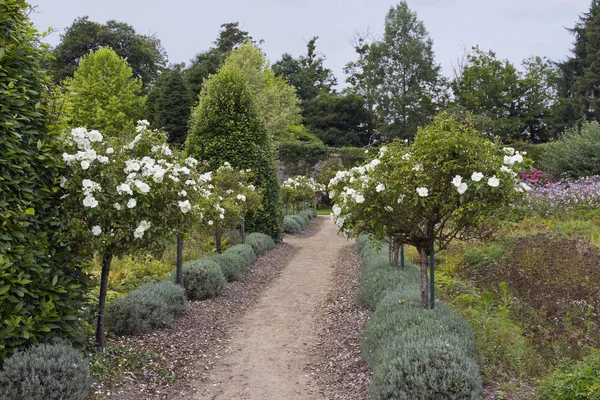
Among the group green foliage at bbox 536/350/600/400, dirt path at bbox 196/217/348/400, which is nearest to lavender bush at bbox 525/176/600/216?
dirt path at bbox 196/217/348/400

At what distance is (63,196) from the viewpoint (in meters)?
3.83

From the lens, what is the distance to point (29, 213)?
11.1 ft

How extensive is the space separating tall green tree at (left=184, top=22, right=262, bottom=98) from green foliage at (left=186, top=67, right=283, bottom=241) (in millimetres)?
16622

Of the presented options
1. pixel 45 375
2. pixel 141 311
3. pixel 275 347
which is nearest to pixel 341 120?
pixel 275 347

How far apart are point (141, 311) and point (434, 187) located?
3.50 metres

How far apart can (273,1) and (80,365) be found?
20.6 ft

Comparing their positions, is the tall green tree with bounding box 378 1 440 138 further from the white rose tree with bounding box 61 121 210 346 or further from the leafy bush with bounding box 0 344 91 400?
the leafy bush with bounding box 0 344 91 400

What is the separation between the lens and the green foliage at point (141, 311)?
16.8 ft

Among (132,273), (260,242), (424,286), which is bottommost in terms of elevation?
(132,273)

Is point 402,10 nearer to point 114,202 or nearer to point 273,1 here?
point 273,1

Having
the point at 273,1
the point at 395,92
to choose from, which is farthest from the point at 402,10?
the point at 273,1

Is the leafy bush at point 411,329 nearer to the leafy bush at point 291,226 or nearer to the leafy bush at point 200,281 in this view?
the leafy bush at point 200,281

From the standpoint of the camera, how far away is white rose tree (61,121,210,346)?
12.8 feet

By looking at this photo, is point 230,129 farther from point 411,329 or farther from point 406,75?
point 406,75
